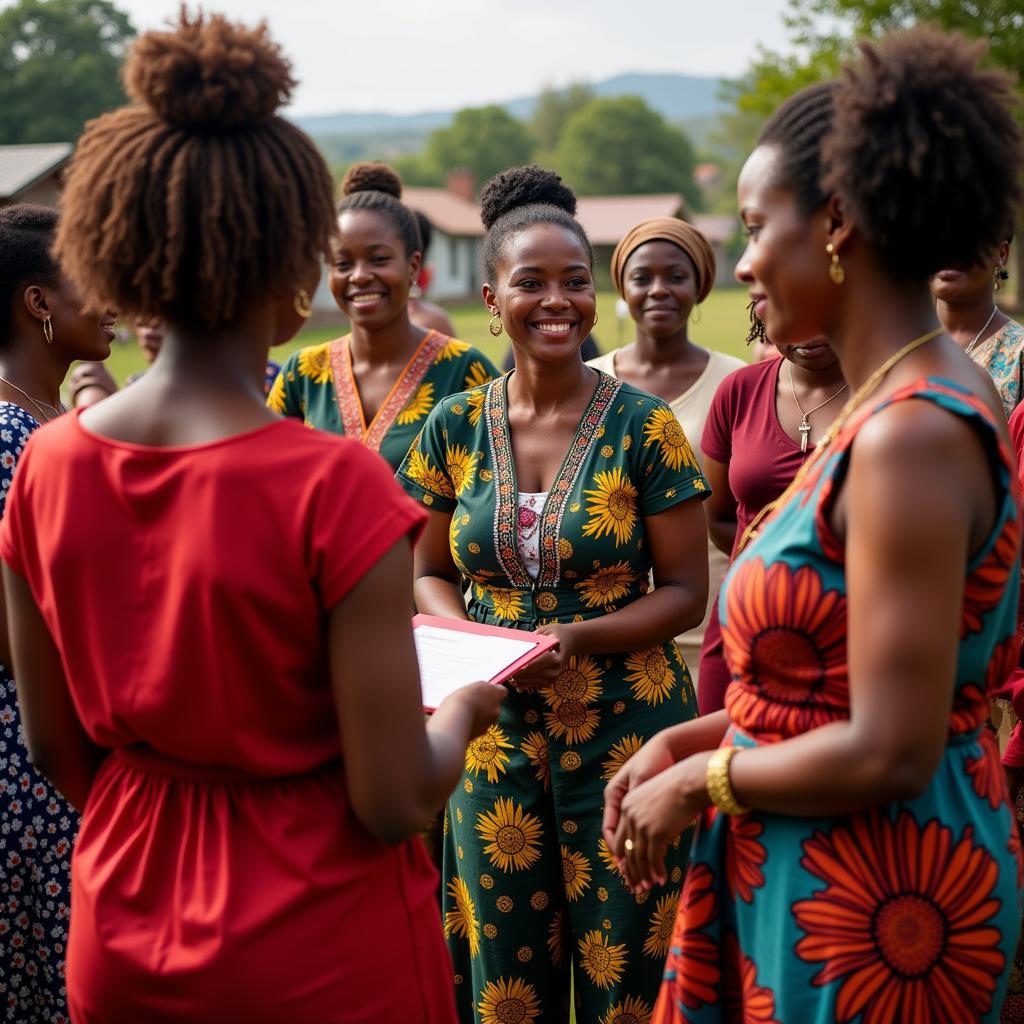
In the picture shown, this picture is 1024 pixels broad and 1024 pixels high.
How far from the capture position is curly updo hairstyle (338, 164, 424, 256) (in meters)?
5.06

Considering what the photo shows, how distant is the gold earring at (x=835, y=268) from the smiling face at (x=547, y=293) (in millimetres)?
1573

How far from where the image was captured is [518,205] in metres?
3.76

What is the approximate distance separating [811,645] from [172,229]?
1161mm

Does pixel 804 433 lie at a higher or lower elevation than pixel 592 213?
lower

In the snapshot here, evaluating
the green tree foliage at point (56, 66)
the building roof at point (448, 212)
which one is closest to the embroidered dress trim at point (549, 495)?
the building roof at point (448, 212)

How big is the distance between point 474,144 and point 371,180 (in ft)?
369

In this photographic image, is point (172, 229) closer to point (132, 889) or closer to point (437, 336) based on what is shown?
point (132, 889)

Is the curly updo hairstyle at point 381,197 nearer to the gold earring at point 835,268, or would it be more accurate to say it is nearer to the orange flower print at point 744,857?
the gold earring at point 835,268

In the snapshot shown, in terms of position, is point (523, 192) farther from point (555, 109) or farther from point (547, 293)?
point (555, 109)

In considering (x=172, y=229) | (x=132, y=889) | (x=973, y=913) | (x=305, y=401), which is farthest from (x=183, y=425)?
(x=305, y=401)

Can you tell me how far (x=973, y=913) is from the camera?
185 cm

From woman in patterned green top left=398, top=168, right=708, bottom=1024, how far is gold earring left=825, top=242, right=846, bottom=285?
4.52 feet

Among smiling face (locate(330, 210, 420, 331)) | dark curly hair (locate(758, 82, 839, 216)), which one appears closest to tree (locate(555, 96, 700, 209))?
smiling face (locate(330, 210, 420, 331))

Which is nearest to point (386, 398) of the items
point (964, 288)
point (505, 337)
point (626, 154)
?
point (964, 288)
